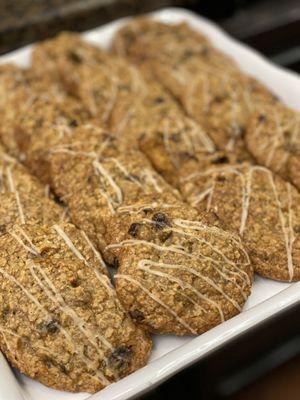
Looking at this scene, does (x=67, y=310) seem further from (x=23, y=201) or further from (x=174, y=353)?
(x=23, y=201)

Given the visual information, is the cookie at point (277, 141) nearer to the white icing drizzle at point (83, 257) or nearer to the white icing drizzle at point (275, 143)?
the white icing drizzle at point (275, 143)

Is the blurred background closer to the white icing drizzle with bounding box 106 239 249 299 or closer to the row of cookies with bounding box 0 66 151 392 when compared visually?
the row of cookies with bounding box 0 66 151 392

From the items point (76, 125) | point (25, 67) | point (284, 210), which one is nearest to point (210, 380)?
point (284, 210)

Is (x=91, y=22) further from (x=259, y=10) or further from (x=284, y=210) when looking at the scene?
(x=284, y=210)

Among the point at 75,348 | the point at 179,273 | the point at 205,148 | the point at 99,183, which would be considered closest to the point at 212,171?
the point at 205,148

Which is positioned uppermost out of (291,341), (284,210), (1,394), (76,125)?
(76,125)

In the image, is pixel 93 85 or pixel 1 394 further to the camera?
pixel 93 85
